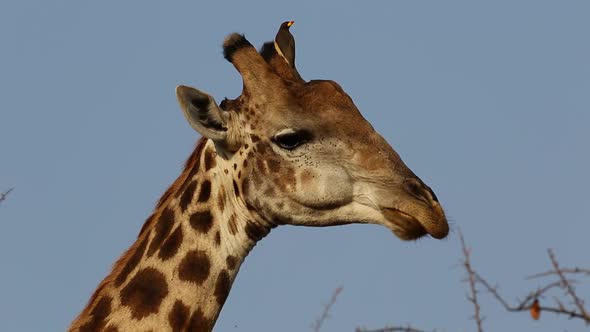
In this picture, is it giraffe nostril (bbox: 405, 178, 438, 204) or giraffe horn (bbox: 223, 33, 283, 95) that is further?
giraffe horn (bbox: 223, 33, 283, 95)

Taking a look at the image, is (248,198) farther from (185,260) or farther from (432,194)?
(432,194)

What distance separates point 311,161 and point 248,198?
625mm

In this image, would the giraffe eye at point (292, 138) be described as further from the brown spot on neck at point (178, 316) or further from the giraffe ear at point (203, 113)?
the brown spot on neck at point (178, 316)

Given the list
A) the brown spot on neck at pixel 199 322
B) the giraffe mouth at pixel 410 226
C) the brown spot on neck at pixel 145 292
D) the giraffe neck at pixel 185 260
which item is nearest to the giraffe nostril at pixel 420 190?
the giraffe mouth at pixel 410 226

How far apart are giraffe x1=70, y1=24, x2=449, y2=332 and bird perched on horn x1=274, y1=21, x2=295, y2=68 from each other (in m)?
0.99

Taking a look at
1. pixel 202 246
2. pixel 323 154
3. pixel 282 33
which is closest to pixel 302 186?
pixel 323 154

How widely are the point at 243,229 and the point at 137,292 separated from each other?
1.04 metres

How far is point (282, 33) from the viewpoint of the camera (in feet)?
33.2

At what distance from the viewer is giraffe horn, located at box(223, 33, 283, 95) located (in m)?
8.99

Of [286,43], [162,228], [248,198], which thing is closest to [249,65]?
[286,43]

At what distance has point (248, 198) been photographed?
28.1ft

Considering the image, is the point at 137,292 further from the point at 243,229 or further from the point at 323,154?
the point at 323,154

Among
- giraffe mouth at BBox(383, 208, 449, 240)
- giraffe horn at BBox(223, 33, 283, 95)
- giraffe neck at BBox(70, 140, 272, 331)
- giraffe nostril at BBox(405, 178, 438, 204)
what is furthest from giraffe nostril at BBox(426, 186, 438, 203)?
giraffe horn at BBox(223, 33, 283, 95)

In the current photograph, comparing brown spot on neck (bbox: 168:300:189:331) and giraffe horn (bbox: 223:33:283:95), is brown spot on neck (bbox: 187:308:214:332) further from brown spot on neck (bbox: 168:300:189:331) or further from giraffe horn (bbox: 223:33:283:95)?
giraffe horn (bbox: 223:33:283:95)
